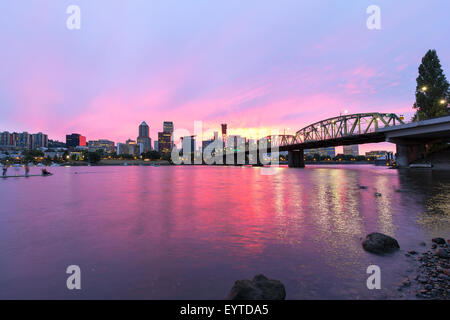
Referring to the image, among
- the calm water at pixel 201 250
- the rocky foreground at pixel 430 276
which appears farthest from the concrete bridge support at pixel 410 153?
A: the rocky foreground at pixel 430 276

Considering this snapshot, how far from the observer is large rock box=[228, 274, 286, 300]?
473 centimetres

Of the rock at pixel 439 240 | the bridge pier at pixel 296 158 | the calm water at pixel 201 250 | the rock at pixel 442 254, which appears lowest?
the calm water at pixel 201 250

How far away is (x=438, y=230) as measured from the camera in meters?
9.73

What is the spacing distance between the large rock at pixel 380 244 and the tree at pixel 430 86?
291 feet

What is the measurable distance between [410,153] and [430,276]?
8468 centimetres

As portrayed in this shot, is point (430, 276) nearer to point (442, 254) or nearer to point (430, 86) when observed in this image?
point (442, 254)

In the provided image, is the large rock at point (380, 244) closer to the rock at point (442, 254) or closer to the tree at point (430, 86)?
the rock at point (442, 254)

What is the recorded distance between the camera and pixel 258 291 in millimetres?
4793

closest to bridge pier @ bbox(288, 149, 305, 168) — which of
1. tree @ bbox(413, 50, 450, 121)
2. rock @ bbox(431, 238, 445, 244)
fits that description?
tree @ bbox(413, 50, 450, 121)

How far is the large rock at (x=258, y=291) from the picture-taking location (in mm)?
4727

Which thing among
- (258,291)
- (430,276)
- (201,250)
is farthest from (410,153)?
(258,291)

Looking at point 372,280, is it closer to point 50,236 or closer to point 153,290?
point 153,290

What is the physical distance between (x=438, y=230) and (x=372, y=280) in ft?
21.9
